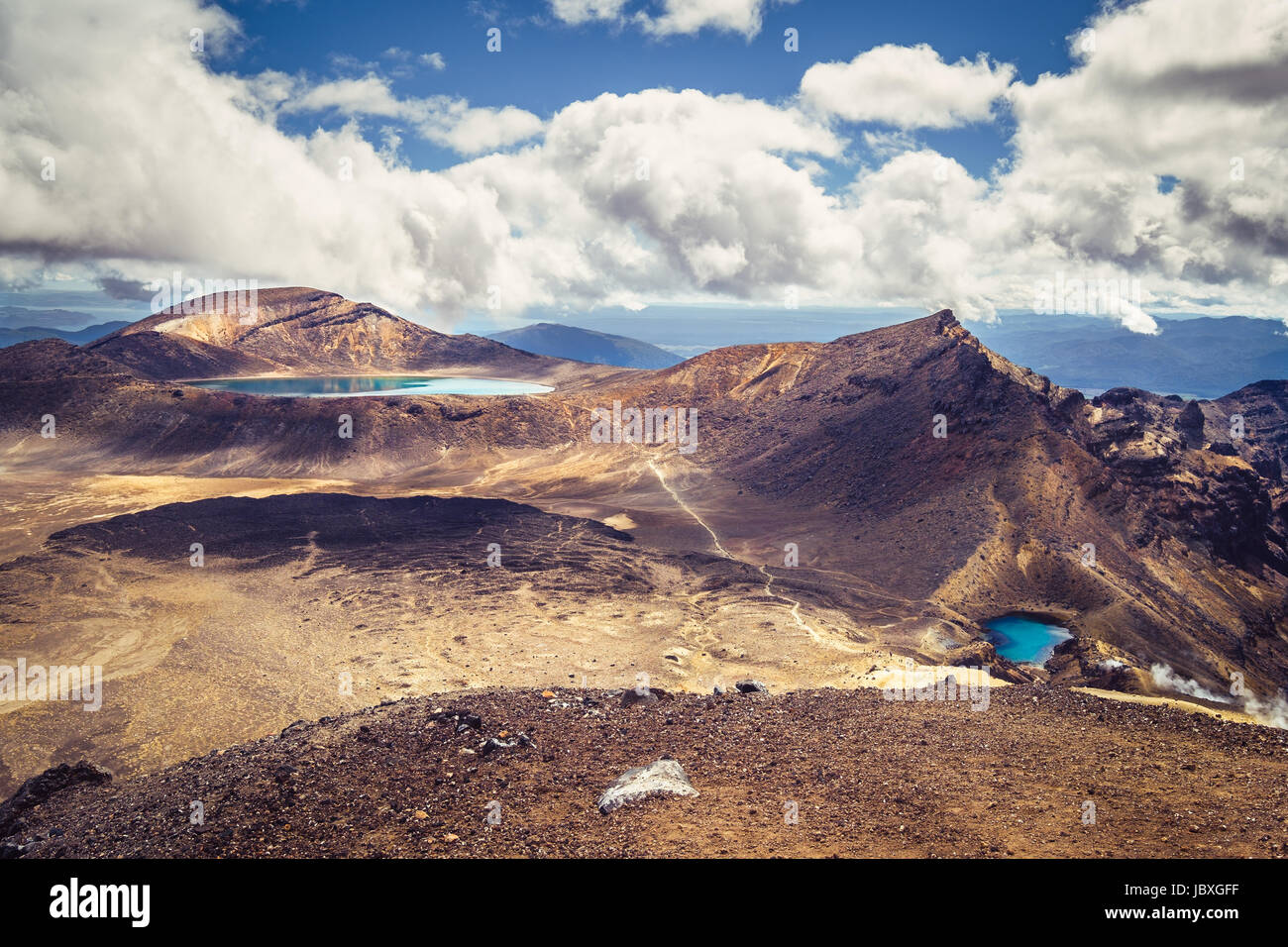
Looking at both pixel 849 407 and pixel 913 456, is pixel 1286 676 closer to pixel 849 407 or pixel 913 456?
pixel 913 456

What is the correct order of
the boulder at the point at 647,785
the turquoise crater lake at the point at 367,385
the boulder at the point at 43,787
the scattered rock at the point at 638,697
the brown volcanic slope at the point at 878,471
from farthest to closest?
the turquoise crater lake at the point at 367,385 < the brown volcanic slope at the point at 878,471 < the scattered rock at the point at 638,697 < the boulder at the point at 43,787 < the boulder at the point at 647,785

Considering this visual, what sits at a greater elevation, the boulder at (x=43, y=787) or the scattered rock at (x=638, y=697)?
the scattered rock at (x=638, y=697)

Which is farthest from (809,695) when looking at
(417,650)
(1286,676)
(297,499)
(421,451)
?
(421,451)

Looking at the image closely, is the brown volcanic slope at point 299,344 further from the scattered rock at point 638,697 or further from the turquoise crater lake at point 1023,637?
the scattered rock at point 638,697

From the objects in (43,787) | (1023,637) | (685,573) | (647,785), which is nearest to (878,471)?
(1023,637)

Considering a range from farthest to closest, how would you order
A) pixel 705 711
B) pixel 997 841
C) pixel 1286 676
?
1. pixel 1286 676
2. pixel 705 711
3. pixel 997 841

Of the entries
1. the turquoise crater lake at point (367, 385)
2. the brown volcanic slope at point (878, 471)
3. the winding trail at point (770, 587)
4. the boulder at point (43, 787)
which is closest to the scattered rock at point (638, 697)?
→ the boulder at point (43, 787)
